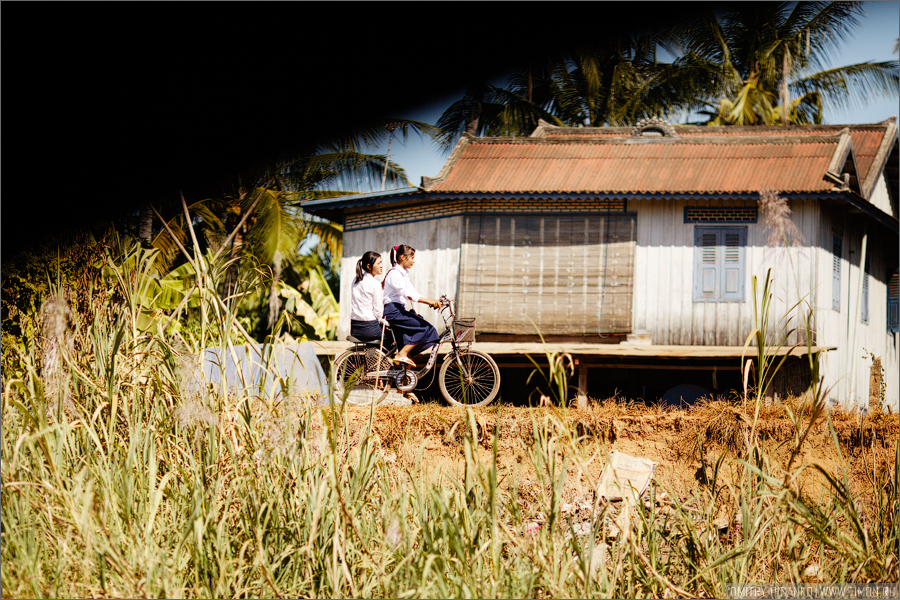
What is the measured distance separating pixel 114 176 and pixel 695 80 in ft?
57.3

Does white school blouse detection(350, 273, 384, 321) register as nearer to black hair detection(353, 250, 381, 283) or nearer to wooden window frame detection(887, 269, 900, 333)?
black hair detection(353, 250, 381, 283)

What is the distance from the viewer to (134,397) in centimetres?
334

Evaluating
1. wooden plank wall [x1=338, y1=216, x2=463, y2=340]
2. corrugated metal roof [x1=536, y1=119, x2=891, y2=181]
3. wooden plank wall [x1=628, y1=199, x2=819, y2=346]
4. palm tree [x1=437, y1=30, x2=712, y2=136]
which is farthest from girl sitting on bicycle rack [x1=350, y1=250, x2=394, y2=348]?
palm tree [x1=437, y1=30, x2=712, y2=136]

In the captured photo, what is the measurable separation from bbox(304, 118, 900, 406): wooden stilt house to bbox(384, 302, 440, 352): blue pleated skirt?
9.91 ft

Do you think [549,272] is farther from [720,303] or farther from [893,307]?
[893,307]

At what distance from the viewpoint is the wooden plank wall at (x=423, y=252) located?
11.9 metres

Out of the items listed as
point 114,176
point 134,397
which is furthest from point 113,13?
point 134,397

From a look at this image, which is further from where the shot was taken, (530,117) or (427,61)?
(530,117)

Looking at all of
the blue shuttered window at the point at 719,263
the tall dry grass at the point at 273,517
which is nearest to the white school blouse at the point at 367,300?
the tall dry grass at the point at 273,517

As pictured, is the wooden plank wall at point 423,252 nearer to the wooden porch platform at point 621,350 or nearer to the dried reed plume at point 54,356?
the wooden porch platform at point 621,350

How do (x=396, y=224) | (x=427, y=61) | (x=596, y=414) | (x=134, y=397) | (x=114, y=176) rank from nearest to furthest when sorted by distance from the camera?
1. (x=427, y=61)
2. (x=114, y=176)
3. (x=134, y=397)
4. (x=596, y=414)
5. (x=396, y=224)

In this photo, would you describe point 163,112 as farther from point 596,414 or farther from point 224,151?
point 596,414

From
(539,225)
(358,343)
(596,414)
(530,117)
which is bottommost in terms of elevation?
(596,414)

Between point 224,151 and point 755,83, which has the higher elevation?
point 755,83
